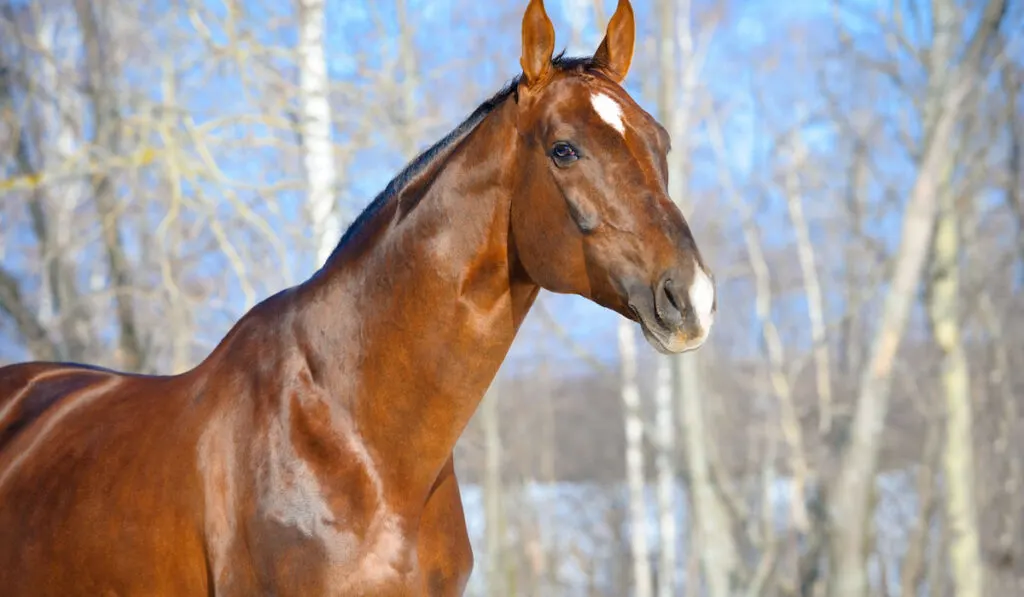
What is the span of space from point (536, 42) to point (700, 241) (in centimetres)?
1714

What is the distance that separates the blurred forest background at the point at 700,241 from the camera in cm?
668

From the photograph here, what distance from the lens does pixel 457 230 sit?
220 cm

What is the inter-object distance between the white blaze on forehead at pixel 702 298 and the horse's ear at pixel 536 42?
62 centimetres

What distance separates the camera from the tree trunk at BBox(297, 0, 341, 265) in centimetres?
666

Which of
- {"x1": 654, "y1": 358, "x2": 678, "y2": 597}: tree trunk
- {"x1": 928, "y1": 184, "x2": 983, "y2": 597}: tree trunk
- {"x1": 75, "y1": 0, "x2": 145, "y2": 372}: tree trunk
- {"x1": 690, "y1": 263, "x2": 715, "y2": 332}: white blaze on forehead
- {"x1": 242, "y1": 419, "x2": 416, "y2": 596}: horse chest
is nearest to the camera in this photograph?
{"x1": 690, "y1": 263, "x2": 715, "y2": 332}: white blaze on forehead

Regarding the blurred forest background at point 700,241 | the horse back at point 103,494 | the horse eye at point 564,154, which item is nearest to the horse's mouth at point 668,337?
the horse eye at point 564,154

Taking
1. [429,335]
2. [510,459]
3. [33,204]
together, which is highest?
[33,204]

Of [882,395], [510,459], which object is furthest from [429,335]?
[510,459]

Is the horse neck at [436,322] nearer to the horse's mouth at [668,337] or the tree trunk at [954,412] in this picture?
the horse's mouth at [668,337]

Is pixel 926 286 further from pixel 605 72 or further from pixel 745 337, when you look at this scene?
pixel 745 337

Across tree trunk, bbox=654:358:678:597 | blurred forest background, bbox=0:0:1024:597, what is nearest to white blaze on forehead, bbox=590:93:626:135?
blurred forest background, bbox=0:0:1024:597

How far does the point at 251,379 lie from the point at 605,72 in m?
1.13

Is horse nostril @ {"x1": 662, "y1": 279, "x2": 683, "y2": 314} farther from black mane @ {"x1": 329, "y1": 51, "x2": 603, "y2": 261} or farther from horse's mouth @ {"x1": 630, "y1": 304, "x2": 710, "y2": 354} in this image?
black mane @ {"x1": 329, "y1": 51, "x2": 603, "y2": 261}

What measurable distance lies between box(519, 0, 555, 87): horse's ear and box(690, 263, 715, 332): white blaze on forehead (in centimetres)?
62
